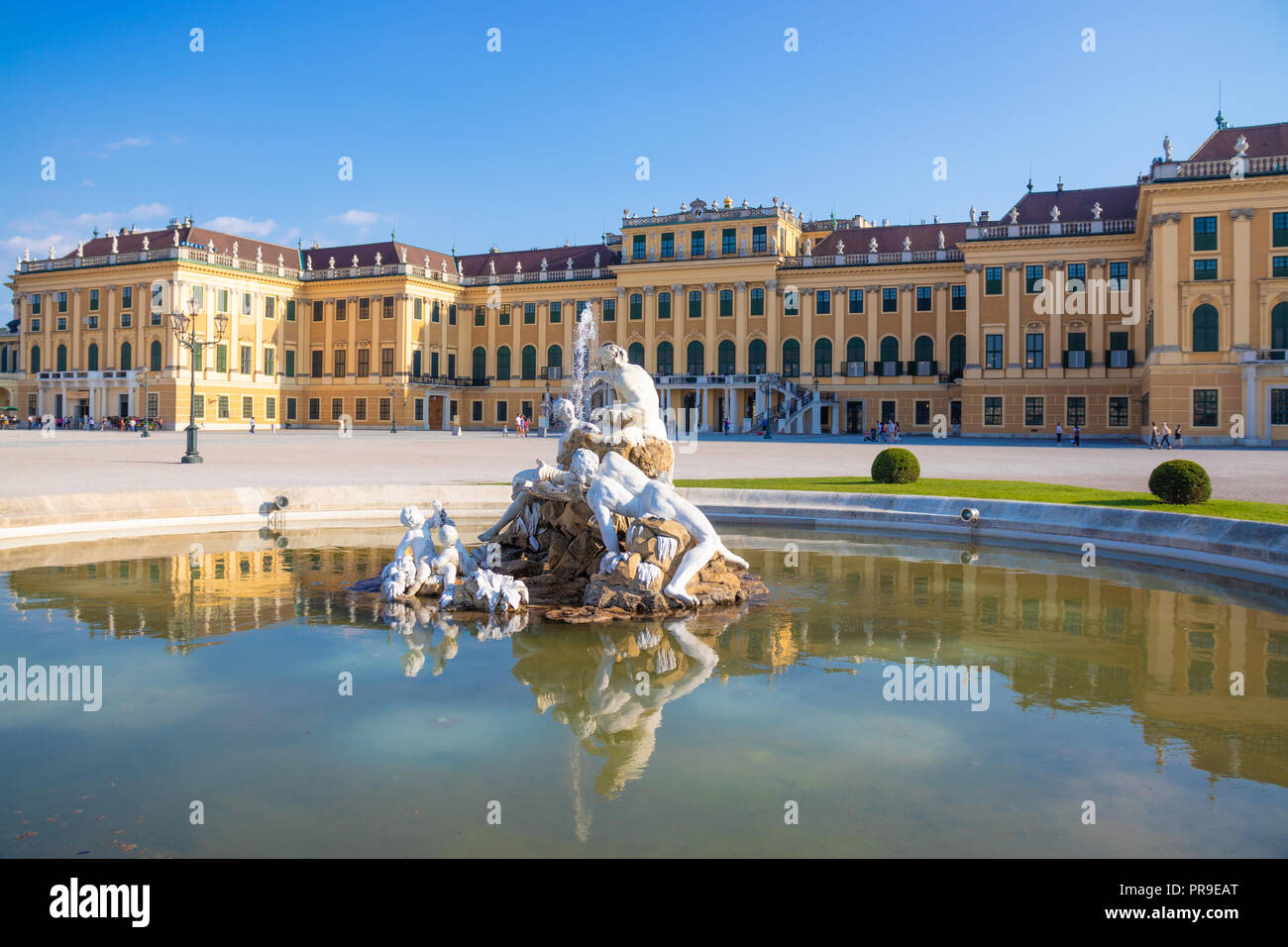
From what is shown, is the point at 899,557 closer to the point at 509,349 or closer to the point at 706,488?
the point at 706,488

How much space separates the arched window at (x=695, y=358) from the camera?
6266 centimetres

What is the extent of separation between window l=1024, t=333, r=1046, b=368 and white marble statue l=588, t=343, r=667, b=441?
47205mm

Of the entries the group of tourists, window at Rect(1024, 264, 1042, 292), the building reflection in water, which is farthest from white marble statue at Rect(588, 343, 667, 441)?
window at Rect(1024, 264, 1042, 292)

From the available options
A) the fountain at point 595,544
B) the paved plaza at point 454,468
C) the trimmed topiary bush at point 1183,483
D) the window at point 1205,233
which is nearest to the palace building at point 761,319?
the window at point 1205,233

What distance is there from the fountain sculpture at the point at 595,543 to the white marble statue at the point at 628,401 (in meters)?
0.01

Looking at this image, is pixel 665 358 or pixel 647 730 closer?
pixel 647 730

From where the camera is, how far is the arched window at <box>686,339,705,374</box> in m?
62.7

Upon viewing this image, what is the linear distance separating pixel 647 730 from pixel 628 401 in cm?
479

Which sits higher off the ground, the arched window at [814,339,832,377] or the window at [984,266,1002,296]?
the window at [984,266,1002,296]

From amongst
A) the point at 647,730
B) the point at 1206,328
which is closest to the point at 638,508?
the point at 647,730

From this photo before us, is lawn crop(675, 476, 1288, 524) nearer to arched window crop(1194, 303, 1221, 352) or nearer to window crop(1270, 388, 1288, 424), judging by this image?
window crop(1270, 388, 1288, 424)

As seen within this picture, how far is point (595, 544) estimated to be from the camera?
9.35 meters

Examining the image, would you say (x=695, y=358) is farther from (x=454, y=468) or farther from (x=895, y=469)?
(x=895, y=469)

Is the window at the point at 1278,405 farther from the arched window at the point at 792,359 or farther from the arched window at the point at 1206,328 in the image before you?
the arched window at the point at 792,359
